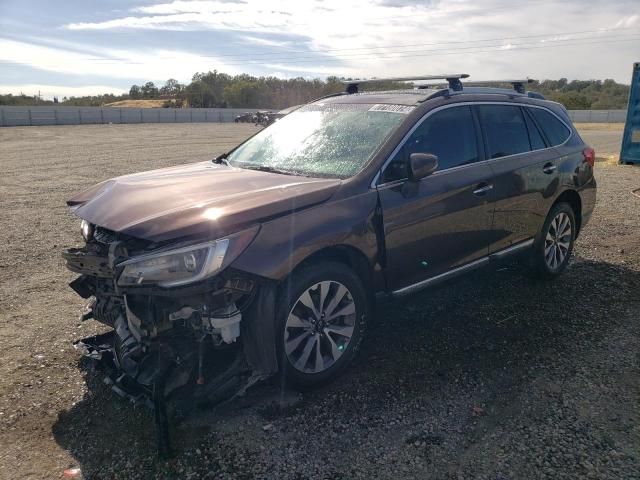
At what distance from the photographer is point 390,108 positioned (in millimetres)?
4359

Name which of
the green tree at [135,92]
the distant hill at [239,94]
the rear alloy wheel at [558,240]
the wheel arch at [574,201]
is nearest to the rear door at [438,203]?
the rear alloy wheel at [558,240]

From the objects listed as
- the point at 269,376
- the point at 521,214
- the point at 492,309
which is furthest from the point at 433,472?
the point at 521,214

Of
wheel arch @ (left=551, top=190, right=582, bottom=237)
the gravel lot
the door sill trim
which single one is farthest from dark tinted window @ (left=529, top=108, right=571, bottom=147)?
the gravel lot

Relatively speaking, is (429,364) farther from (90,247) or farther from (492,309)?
(90,247)

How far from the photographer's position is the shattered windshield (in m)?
4.01

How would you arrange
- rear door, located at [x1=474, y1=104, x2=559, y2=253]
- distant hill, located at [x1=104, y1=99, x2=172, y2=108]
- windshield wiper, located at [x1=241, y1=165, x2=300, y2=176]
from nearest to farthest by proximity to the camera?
windshield wiper, located at [x1=241, y1=165, x2=300, y2=176] → rear door, located at [x1=474, y1=104, x2=559, y2=253] → distant hill, located at [x1=104, y1=99, x2=172, y2=108]

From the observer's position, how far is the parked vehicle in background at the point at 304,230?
309 cm

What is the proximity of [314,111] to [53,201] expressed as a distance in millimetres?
7051

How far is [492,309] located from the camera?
4996 mm

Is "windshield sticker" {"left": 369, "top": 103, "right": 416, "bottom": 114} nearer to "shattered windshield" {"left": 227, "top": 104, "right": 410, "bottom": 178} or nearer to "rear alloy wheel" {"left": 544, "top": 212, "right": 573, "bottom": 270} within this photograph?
"shattered windshield" {"left": 227, "top": 104, "right": 410, "bottom": 178}

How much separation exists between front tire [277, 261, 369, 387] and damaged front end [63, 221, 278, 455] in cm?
15

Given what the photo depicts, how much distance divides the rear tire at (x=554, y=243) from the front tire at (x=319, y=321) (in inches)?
100

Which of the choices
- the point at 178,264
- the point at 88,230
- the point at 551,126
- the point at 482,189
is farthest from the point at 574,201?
the point at 88,230

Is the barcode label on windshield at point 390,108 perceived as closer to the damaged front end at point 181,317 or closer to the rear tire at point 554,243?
the damaged front end at point 181,317
